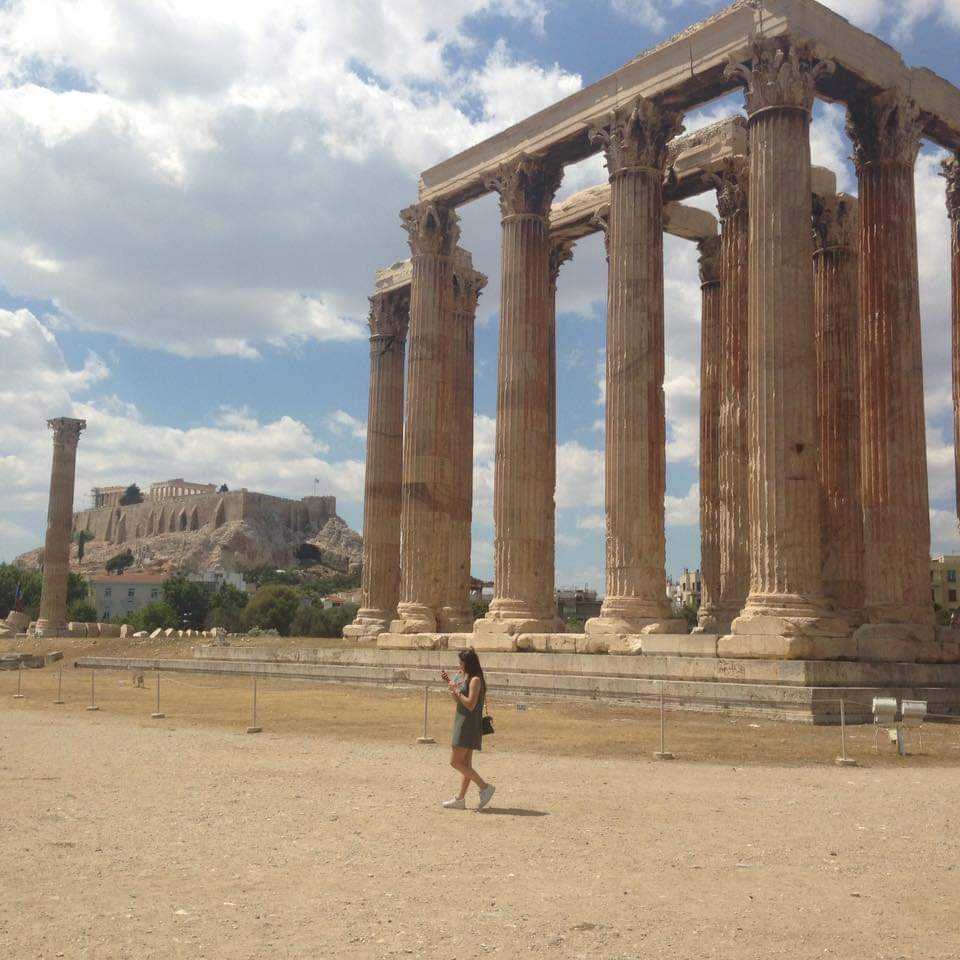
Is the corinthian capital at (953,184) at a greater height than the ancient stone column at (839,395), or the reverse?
the corinthian capital at (953,184)

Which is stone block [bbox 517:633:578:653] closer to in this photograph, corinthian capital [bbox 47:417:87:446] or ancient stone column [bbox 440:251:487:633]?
ancient stone column [bbox 440:251:487:633]

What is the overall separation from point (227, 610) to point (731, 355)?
248 feet

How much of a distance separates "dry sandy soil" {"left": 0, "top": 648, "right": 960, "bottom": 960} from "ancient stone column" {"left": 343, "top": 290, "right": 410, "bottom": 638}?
2450cm

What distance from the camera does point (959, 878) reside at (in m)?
8.20

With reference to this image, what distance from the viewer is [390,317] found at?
44.8 metres

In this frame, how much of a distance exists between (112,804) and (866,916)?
751 centimetres

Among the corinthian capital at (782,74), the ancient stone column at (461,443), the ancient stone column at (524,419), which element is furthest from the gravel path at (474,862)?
the ancient stone column at (461,443)

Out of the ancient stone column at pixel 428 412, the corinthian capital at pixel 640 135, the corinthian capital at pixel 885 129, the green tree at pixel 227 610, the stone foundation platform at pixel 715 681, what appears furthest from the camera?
the green tree at pixel 227 610

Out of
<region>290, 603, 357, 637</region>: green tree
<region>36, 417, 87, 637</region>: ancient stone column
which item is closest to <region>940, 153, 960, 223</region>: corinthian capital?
<region>290, 603, 357, 637</region>: green tree

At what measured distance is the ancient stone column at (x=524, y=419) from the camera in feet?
102

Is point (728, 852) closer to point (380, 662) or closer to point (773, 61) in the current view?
point (773, 61)

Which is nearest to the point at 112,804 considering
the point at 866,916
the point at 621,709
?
the point at 866,916

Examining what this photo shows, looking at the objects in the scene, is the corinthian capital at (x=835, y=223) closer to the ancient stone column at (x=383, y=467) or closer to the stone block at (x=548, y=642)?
the stone block at (x=548, y=642)

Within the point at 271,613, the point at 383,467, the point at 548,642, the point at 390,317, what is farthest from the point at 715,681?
the point at 271,613
